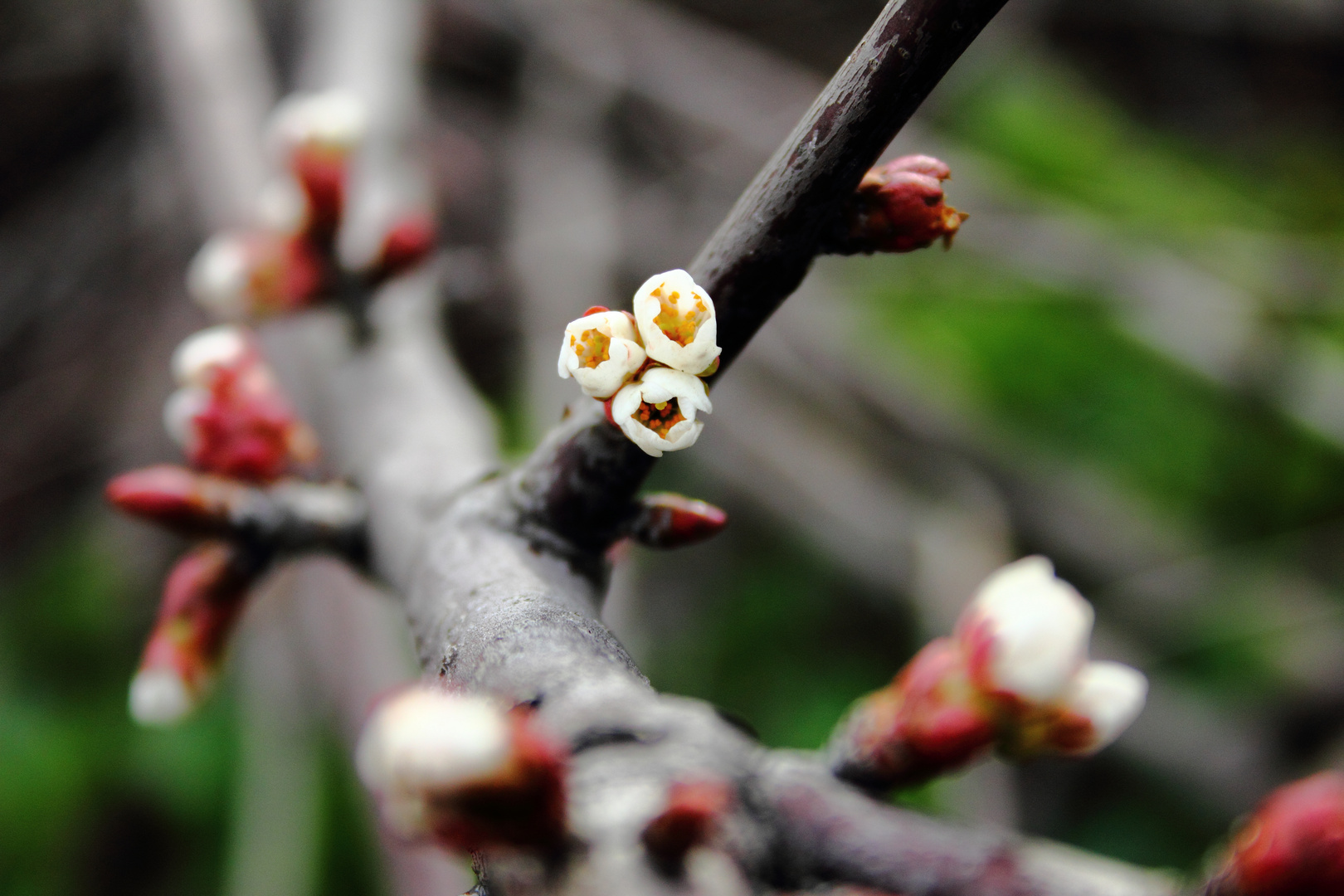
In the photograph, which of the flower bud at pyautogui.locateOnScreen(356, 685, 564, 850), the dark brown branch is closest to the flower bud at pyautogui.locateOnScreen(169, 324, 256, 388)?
the dark brown branch

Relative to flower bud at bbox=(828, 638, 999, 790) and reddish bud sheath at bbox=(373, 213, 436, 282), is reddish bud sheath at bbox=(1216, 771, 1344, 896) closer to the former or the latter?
flower bud at bbox=(828, 638, 999, 790)

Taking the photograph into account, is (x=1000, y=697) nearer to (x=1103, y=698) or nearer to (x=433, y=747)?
(x=1103, y=698)

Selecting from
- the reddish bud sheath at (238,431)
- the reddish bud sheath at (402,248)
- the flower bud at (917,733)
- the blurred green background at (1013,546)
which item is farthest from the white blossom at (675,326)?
the blurred green background at (1013,546)

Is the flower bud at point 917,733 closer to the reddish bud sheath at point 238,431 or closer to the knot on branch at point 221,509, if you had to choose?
the knot on branch at point 221,509

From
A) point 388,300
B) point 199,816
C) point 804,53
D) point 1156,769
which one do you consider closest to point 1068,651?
point 388,300

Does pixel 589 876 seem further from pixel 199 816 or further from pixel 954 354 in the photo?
pixel 954 354

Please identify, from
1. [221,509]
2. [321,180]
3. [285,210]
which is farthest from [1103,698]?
[285,210]
